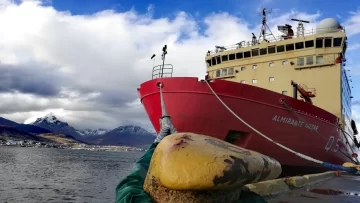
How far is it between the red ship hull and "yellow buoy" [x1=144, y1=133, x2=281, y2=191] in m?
9.98

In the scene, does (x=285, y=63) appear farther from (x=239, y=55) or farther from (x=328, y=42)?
(x=239, y=55)

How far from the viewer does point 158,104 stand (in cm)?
1313

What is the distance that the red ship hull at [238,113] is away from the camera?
12.4 meters

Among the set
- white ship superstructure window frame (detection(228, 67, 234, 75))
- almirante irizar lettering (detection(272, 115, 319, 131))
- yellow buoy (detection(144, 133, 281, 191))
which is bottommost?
yellow buoy (detection(144, 133, 281, 191))

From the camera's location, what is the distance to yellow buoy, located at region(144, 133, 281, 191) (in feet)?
6.70

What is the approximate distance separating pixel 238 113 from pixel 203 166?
425 inches

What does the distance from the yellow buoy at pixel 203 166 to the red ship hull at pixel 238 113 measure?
9979mm

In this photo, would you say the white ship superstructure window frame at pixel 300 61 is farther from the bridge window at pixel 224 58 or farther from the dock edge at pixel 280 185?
the dock edge at pixel 280 185

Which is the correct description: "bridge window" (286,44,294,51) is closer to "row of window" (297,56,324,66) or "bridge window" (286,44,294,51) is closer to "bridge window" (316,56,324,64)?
"row of window" (297,56,324,66)

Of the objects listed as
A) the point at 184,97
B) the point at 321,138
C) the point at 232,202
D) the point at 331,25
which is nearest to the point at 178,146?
the point at 232,202

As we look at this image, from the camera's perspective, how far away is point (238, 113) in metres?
12.6

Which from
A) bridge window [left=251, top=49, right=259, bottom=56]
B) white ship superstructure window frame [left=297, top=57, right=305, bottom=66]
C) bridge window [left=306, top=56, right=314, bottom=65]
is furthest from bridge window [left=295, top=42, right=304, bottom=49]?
bridge window [left=251, top=49, right=259, bottom=56]

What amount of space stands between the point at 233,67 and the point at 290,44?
147 inches

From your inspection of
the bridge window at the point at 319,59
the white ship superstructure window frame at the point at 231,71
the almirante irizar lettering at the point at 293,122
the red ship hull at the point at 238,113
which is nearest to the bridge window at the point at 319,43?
the bridge window at the point at 319,59
